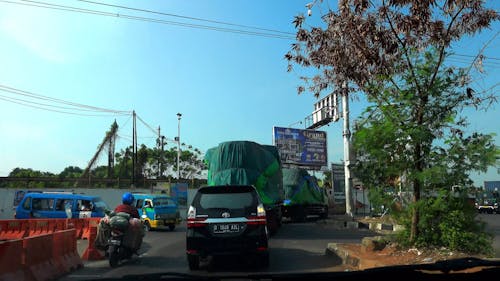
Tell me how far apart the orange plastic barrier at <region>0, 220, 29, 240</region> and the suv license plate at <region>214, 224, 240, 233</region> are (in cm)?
1171

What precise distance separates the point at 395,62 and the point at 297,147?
30.9 m

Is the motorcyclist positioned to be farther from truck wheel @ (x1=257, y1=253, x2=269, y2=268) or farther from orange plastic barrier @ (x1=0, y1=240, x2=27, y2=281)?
truck wheel @ (x1=257, y1=253, x2=269, y2=268)

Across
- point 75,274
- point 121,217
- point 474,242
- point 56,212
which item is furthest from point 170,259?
point 56,212

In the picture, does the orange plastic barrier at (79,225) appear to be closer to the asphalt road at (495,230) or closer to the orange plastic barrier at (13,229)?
the orange plastic barrier at (13,229)

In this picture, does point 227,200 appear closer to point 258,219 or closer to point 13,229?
point 258,219

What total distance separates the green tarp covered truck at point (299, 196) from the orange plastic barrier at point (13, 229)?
1386cm

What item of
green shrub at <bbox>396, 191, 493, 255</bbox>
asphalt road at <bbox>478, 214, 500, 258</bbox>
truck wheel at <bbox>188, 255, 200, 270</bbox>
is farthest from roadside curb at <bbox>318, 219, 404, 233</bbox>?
truck wheel at <bbox>188, 255, 200, 270</bbox>

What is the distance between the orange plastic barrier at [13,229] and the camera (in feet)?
56.5

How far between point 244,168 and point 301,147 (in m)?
25.6

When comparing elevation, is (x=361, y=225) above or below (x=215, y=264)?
below

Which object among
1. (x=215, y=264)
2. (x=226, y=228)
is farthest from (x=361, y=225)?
(x=226, y=228)

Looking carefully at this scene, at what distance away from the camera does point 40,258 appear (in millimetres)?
8359

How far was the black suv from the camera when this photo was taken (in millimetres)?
8711

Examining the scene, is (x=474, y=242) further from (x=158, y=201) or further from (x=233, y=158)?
(x=158, y=201)
